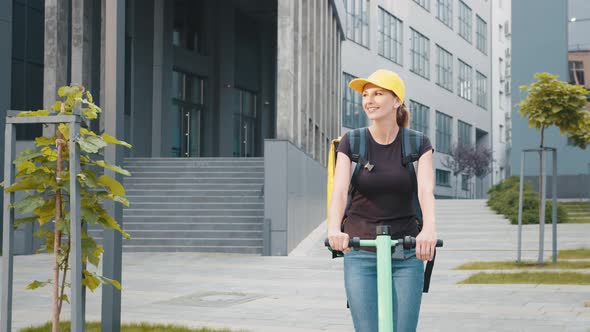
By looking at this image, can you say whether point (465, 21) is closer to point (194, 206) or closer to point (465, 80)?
point (465, 80)

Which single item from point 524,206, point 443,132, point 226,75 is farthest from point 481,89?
point 524,206

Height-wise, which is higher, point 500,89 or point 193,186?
point 500,89

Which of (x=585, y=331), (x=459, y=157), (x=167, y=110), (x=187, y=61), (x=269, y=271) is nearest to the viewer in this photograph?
(x=585, y=331)

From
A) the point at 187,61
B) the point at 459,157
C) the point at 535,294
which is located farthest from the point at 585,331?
the point at 459,157

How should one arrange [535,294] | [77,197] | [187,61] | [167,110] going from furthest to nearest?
→ [187,61], [167,110], [535,294], [77,197]

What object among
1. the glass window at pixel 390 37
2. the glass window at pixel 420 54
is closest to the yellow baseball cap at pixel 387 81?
the glass window at pixel 390 37

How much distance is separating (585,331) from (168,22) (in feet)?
89.7

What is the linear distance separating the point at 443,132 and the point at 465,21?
10.8 m

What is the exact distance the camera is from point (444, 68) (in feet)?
206

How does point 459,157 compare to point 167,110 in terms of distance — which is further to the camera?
point 459,157

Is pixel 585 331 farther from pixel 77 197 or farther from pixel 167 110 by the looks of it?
pixel 167 110

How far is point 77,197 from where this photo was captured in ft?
16.1

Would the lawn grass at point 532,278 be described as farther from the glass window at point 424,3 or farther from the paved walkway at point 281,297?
the glass window at point 424,3

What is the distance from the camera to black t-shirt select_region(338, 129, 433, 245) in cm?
379
